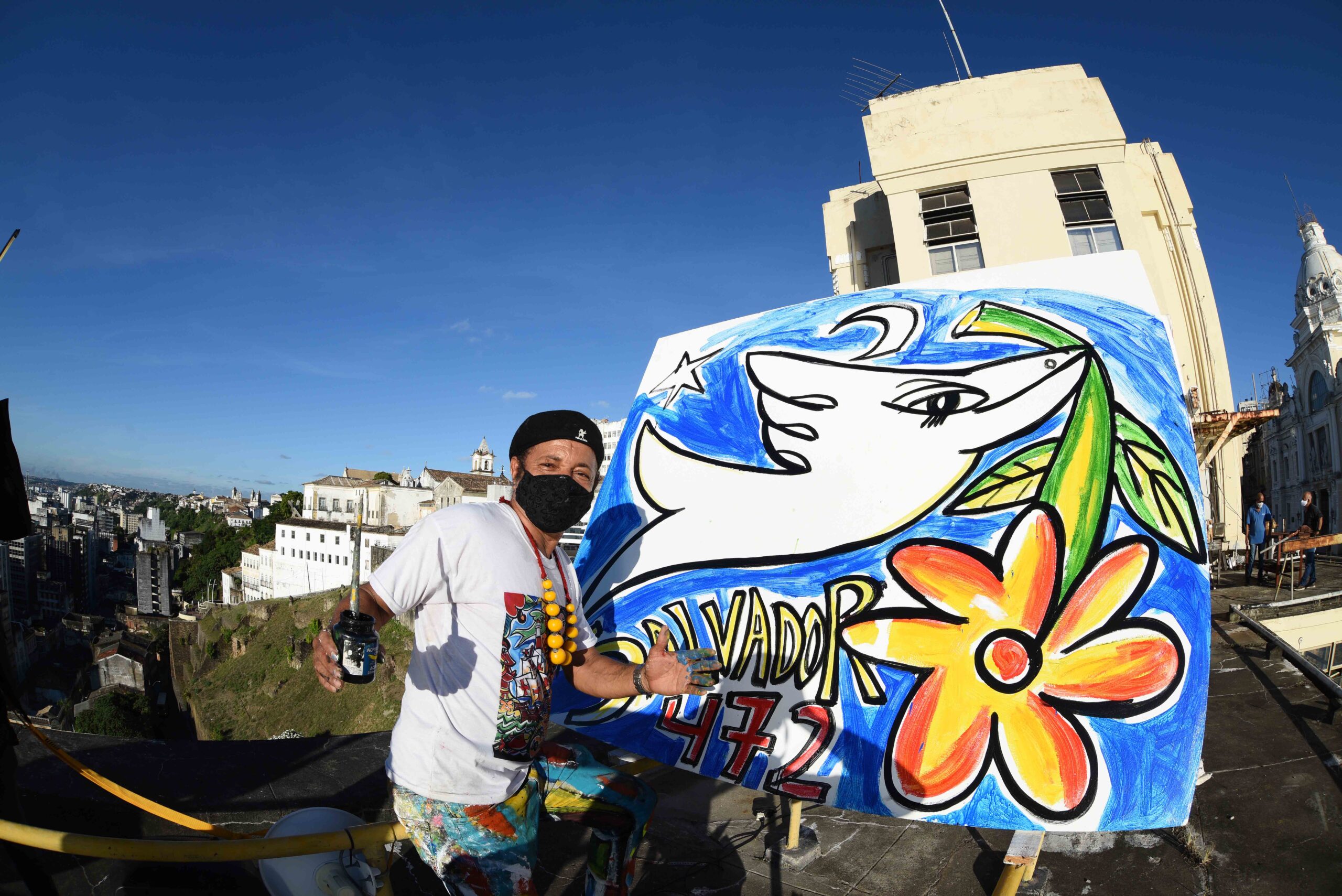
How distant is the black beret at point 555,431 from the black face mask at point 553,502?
5.8 inches

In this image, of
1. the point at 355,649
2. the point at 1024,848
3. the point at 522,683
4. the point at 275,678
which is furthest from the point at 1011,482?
the point at 275,678

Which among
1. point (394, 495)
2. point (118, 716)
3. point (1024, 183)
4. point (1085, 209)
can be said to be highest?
point (1024, 183)

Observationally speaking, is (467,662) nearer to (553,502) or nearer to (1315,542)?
(553,502)

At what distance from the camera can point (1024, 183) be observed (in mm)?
12500

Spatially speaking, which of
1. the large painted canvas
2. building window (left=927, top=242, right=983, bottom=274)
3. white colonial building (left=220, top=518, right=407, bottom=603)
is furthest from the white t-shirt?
white colonial building (left=220, top=518, right=407, bottom=603)

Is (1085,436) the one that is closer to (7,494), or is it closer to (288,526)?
(7,494)

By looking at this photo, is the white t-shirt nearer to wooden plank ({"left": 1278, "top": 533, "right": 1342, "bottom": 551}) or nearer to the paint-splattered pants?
the paint-splattered pants

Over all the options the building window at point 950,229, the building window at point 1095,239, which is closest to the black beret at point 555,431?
the building window at point 1095,239

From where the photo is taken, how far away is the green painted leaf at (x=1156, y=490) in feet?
8.71

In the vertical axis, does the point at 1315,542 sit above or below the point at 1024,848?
above

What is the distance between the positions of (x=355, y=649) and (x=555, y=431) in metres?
0.95

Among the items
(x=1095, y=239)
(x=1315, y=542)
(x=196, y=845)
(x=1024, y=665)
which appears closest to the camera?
(x=196, y=845)

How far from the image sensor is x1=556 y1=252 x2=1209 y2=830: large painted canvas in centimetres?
246

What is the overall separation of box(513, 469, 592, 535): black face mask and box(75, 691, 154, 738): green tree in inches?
1707
